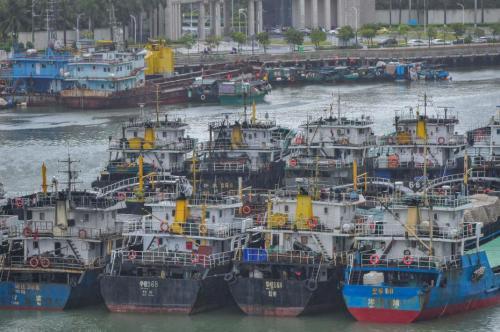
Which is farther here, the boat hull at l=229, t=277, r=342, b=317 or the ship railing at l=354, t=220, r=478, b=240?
the ship railing at l=354, t=220, r=478, b=240

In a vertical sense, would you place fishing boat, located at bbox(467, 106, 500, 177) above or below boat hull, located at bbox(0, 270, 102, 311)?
above

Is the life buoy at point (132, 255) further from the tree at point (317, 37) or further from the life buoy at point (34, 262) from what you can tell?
the tree at point (317, 37)

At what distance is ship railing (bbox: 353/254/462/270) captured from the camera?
48.5 metres

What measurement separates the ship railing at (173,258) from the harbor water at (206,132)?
1391 millimetres

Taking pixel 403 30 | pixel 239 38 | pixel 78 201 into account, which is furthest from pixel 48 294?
pixel 403 30

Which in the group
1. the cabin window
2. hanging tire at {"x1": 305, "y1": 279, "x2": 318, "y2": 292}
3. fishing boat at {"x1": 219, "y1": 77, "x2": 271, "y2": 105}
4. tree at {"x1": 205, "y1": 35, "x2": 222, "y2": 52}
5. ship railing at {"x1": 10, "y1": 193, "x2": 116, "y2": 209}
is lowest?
hanging tire at {"x1": 305, "y1": 279, "x2": 318, "y2": 292}

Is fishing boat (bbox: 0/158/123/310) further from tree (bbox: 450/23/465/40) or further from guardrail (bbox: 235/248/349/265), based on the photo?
tree (bbox: 450/23/465/40)

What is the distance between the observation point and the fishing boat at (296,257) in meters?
49.0

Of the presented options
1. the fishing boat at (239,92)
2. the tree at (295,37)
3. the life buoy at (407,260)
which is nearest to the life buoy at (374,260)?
the life buoy at (407,260)

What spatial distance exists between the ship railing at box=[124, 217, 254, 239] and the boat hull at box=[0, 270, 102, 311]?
1.70m

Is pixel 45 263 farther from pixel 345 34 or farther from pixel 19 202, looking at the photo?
pixel 345 34

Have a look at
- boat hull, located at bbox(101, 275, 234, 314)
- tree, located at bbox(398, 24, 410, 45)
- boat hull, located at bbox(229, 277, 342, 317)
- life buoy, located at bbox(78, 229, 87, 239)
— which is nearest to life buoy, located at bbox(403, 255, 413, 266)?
boat hull, located at bbox(229, 277, 342, 317)

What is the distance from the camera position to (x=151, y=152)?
67.7 m

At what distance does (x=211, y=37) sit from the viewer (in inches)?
5930
